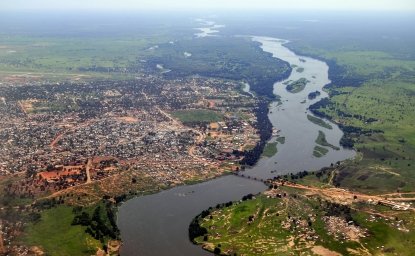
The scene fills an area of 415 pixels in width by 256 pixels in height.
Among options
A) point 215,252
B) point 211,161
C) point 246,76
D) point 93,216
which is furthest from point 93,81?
point 215,252

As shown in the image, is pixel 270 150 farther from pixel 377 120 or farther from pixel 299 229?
pixel 377 120

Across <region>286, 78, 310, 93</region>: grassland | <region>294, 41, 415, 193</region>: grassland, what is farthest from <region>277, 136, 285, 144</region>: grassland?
<region>286, 78, 310, 93</region>: grassland

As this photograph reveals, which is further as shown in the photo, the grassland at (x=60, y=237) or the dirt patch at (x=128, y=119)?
the dirt patch at (x=128, y=119)

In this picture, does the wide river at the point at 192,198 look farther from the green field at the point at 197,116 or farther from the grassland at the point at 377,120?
the green field at the point at 197,116

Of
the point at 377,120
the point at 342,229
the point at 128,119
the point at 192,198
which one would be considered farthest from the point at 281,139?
the point at 342,229

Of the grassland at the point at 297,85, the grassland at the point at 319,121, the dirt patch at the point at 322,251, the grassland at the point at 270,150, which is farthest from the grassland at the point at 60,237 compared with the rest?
the grassland at the point at 297,85

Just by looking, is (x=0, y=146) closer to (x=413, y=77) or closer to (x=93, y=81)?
(x=93, y=81)

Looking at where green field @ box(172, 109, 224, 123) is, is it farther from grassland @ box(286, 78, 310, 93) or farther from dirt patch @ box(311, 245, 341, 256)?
dirt patch @ box(311, 245, 341, 256)
